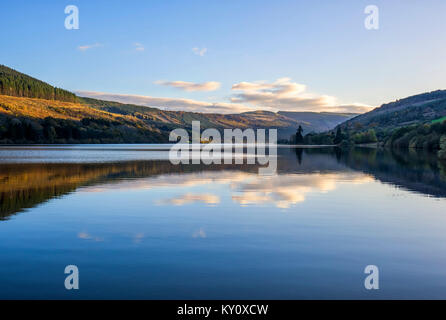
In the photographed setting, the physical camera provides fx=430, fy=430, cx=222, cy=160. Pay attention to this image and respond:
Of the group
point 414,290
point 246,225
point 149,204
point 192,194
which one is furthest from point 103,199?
point 414,290

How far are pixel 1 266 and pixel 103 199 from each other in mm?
12996

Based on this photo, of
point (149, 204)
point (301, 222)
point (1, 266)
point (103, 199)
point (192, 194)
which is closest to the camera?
point (1, 266)

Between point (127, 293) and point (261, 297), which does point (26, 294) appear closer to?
point (127, 293)

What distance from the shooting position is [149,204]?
23.0 m

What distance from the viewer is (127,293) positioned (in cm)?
962

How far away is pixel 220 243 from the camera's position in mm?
14422

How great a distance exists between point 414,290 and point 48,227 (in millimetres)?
13140

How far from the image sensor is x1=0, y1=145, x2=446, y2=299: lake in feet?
33.1

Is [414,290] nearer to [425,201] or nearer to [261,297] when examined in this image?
[261,297]

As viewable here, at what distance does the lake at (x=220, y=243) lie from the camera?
10.1 meters

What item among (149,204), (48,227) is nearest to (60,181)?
(149,204)

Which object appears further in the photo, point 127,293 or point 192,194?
point 192,194
